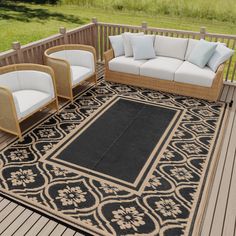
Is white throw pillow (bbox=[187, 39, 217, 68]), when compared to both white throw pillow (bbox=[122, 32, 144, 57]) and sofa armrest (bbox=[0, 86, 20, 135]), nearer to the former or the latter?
white throw pillow (bbox=[122, 32, 144, 57])

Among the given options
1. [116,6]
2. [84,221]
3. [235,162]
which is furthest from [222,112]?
[116,6]

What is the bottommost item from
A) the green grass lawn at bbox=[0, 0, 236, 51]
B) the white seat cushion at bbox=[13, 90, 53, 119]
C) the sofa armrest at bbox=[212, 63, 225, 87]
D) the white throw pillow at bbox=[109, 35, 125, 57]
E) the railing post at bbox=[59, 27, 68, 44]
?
the green grass lawn at bbox=[0, 0, 236, 51]

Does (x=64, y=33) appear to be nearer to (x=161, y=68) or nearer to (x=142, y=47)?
(x=142, y=47)

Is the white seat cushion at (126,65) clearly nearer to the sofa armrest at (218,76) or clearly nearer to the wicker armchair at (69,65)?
the wicker armchair at (69,65)

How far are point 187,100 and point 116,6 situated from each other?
9.89 meters

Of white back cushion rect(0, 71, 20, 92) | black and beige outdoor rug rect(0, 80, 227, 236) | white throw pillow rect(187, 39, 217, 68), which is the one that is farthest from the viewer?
white throw pillow rect(187, 39, 217, 68)

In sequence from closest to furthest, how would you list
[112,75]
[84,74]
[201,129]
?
1. [201,129]
2. [84,74]
3. [112,75]

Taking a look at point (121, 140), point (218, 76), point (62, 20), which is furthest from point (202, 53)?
point (62, 20)

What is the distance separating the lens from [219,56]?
5227 mm

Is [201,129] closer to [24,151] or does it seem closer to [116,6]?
[24,151]

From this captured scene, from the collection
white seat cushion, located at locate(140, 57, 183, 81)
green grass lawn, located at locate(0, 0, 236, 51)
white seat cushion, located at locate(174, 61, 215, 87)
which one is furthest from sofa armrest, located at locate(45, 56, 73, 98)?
green grass lawn, located at locate(0, 0, 236, 51)

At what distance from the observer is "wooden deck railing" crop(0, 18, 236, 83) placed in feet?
15.9

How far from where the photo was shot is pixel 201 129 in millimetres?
4469

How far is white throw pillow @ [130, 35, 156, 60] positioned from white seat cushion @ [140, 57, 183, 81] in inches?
7.2
